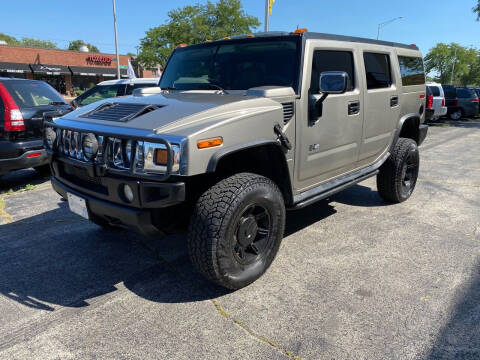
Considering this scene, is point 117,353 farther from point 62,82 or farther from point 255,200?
point 62,82

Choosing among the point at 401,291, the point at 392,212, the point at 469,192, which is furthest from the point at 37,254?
the point at 469,192

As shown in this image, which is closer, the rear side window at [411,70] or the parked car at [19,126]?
the rear side window at [411,70]

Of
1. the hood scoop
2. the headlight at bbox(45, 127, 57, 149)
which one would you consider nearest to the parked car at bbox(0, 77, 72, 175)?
the headlight at bbox(45, 127, 57, 149)

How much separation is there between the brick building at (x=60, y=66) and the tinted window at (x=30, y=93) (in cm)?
3941

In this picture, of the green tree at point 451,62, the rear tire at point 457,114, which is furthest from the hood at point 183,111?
the green tree at point 451,62

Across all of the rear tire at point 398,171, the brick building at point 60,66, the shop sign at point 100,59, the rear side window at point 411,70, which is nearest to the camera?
the rear tire at point 398,171

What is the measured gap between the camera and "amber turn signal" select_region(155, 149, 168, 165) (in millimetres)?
2279

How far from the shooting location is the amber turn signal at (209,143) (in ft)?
7.58

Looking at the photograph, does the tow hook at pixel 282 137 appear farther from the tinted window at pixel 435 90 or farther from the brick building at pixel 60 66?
the brick building at pixel 60 66

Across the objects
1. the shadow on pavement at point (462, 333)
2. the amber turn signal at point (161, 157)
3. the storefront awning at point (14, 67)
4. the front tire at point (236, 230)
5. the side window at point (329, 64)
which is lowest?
the shadow on pavement at point (462, 333)

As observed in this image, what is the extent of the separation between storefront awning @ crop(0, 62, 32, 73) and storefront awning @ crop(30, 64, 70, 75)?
700 mm

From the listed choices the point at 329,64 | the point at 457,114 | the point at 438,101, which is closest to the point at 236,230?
the point at 329,64

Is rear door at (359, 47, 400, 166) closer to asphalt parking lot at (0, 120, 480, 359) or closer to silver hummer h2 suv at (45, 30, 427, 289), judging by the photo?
silver hummer h2 suv at (45, 30, 427, 289)

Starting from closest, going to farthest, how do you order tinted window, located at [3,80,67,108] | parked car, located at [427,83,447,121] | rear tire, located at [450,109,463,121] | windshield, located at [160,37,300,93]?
windshield, located at [160,37,300,93], tinted window, located at [3,80,67,108], parked car, located at [427,83,447,121], rear tire, located at [450,109,463,121]
